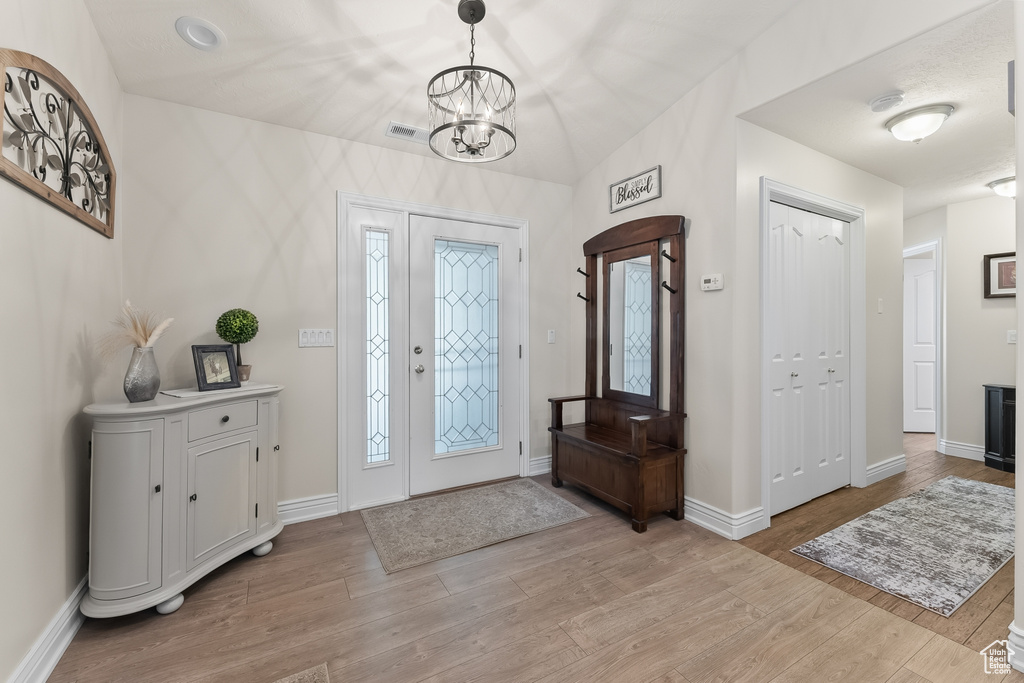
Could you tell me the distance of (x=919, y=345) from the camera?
517 centimetres

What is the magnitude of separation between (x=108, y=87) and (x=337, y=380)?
74.4 inches

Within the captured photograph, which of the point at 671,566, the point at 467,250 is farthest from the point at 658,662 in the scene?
the point at 467,250

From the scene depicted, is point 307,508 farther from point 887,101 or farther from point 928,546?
point 887,101

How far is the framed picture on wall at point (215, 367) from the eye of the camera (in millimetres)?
2191

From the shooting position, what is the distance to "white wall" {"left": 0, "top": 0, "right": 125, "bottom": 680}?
1368 mm

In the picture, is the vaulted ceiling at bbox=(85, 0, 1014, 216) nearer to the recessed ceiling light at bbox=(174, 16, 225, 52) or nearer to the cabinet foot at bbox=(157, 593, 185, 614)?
the recessed ceiling light at bbox=(174, 16, 225, 52)

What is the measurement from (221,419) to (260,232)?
3.99 ft

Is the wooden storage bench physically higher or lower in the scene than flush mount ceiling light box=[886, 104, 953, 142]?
lower

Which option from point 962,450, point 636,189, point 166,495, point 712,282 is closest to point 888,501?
point 962,450

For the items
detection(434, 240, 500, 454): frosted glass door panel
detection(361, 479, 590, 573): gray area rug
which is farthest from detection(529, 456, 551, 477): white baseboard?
detection(434, 240, 500, 454): frosted glass door panel

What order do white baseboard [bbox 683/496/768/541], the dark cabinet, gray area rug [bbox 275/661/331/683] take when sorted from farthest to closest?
the dark cabinet, white baseboard [bbox 683/496/768/541], gray area rug [bbox 275/661/331/683]

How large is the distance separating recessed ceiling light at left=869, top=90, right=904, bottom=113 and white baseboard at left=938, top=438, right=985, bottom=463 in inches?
139

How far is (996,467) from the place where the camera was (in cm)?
377

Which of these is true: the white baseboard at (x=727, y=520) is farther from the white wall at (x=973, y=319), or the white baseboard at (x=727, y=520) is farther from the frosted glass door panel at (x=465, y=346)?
the white wall at (x=973, y=319)
